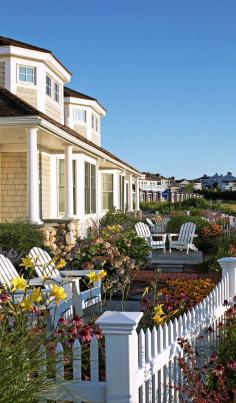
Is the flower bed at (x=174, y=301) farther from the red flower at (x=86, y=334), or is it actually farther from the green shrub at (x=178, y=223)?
the green shrub at (x=178, y=223)

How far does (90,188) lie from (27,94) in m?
4.59

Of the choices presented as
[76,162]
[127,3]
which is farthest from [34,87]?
[127,3]

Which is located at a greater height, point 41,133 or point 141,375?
point 41,133

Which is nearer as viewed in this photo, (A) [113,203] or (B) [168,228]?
(B) [168,228]

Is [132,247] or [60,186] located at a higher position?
[60,186]

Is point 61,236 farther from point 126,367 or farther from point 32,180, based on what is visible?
point 126,367

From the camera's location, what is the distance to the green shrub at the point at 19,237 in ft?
33.4

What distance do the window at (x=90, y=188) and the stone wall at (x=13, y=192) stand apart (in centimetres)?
397

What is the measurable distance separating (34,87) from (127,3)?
5.83 meters

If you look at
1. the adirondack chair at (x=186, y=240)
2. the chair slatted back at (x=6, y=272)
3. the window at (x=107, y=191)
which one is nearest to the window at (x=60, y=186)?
the adirondack chair at (x=186, y=240)

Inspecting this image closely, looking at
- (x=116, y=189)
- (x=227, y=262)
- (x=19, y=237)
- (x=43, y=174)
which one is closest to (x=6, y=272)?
(x=227, y=262)

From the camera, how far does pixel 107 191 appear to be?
2444 centimetres

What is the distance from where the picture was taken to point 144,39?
1302cm

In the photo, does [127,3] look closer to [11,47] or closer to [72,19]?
[72,19]
